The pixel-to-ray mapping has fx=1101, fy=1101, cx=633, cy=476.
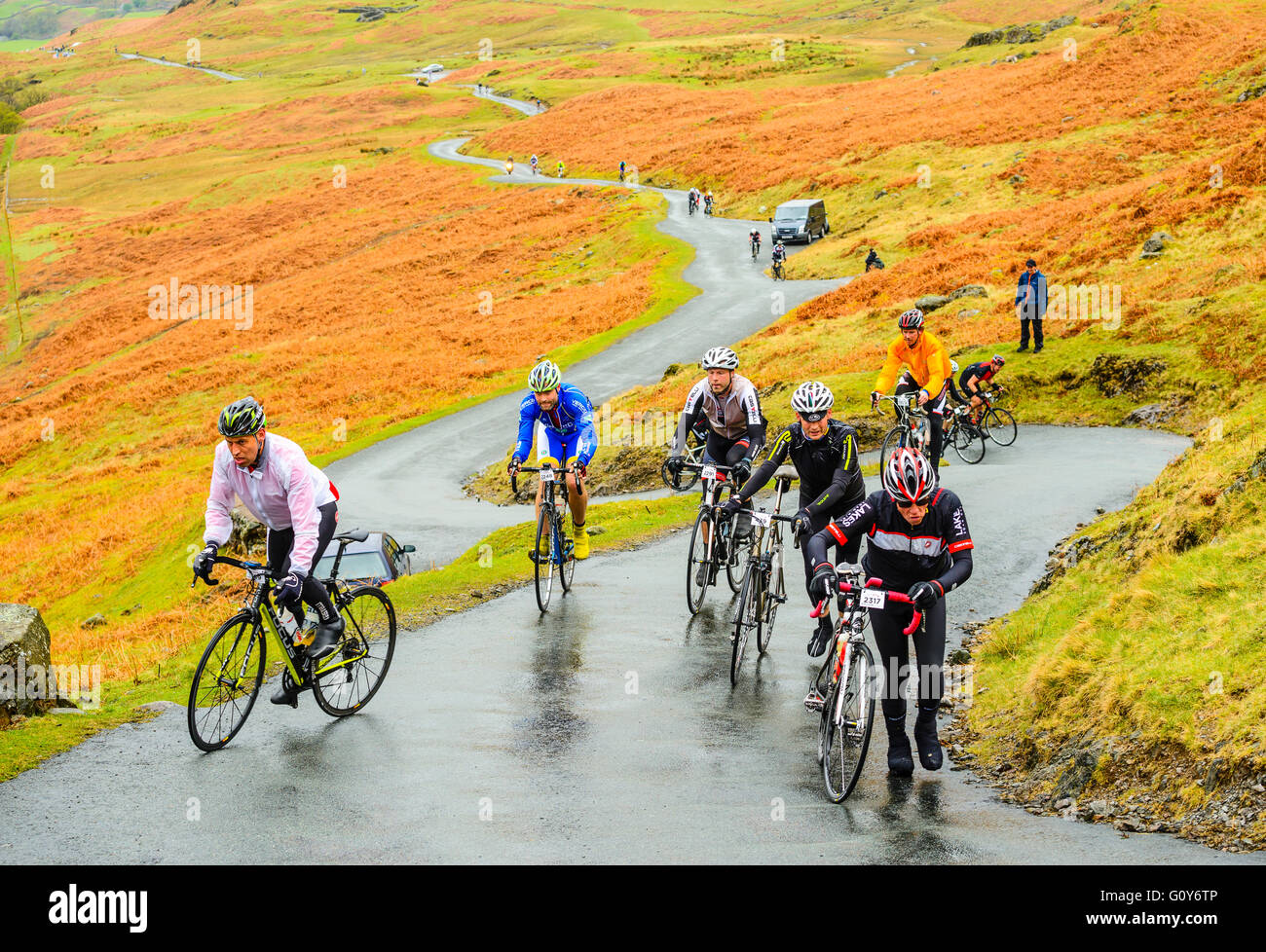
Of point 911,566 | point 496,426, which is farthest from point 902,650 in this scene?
point 496,426

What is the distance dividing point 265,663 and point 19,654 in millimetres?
3248

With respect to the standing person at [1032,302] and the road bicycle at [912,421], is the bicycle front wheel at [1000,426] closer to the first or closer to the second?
the road bicycle at [912,421]

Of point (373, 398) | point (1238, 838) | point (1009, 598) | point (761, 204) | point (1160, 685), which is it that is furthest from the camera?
point (761, 204)

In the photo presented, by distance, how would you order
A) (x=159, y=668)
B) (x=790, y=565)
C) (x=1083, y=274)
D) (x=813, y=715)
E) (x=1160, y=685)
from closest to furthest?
(x=1160, y=685)
(x=813, y=715)
(x=159, y=668)
(x=790, y=565)
(x=1083, y=274)

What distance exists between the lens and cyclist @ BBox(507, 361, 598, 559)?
1301 cm

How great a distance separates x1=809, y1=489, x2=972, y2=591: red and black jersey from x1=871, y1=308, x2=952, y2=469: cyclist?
7.95m

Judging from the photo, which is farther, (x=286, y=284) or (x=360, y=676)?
(x=286, y=284)

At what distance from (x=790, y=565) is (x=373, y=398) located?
32.3 metres

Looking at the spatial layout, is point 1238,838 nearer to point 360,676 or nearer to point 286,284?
point 360,676

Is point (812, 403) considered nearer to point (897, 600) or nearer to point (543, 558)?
point (897, 600)

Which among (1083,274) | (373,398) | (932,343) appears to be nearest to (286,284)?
(373,398)

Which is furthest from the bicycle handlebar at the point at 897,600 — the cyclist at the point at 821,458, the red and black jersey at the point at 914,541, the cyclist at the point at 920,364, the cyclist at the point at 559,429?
the cyclist at the point at 920,364

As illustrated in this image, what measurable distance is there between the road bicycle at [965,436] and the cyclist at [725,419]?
11.2 m
